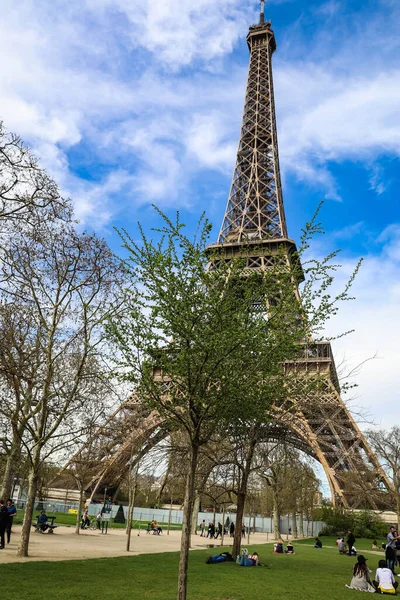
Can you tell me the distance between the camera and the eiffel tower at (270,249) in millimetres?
35156

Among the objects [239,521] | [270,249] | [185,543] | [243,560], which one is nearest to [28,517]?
[239,521]

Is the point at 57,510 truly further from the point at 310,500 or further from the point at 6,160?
the point at 6,160

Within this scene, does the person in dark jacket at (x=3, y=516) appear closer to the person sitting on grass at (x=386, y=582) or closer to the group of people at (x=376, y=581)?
the group of people at (x=376, y=581)

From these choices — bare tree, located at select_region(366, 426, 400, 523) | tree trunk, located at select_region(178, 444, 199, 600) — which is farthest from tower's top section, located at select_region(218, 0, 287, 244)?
tree trunk, located at select_region(178, 444, 199, 600)

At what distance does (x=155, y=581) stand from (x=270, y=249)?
82.1 feet

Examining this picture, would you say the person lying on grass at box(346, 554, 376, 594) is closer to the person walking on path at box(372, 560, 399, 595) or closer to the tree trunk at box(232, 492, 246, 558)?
the person walking on path at box(372, 560, 399, 595)

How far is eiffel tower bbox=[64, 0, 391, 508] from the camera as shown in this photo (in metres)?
35.2

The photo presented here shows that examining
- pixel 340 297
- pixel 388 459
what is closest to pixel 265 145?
pixel 388 459

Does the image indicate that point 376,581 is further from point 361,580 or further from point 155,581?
point 155,581

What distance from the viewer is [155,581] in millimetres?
12828

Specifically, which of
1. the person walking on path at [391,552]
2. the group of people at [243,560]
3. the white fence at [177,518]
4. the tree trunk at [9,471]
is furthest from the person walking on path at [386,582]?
the white fence at [177,518]

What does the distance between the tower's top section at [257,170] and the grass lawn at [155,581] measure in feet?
133

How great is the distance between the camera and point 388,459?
4422 cm

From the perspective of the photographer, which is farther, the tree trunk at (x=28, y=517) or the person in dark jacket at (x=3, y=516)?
the person in dark jacket at (x=3, y=516)
